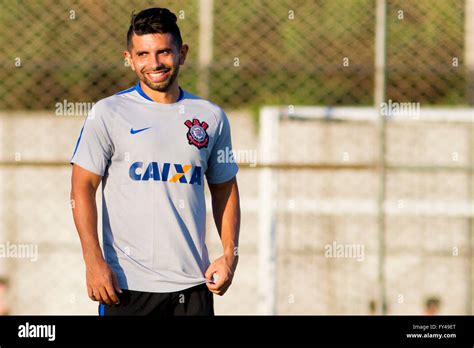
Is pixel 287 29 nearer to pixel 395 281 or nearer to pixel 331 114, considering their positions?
pixel 331 114

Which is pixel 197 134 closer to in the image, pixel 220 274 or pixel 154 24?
pixel 154 24

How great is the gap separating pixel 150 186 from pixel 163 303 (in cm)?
49

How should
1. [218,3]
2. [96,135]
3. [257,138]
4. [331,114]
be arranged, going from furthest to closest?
[257,138] < [218,3] < [331,114] < [96,135]

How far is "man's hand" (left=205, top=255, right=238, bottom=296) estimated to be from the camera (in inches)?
153

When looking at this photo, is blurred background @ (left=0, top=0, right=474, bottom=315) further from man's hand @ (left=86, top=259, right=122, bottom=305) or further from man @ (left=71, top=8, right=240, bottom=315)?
man's hand @ (left=86, top=259, right=122, bottom=305)

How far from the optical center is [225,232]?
4098 mm

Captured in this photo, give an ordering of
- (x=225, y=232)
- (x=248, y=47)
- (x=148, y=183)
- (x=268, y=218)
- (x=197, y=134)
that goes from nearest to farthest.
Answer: (x=148, y=183), (x=197, y=134), (x=225, y=232), (x=268, y=218), (x=248, y=47)

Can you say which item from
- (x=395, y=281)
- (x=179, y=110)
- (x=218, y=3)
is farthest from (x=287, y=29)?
(x=179, y=110)

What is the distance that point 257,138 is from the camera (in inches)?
407

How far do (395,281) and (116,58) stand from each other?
3623mm

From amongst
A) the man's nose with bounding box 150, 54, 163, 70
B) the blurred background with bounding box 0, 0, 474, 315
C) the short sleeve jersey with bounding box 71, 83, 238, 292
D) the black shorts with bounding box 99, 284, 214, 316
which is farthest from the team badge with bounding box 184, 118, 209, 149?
the blurred background with bounding box 0, 0, 474, 315

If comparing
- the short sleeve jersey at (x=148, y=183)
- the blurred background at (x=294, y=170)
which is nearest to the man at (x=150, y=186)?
the short sleeve jersey at (x=148, y=183)

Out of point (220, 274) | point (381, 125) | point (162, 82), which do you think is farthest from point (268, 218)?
point (162, 82)

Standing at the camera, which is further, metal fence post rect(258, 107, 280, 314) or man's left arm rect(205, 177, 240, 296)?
metal fence post rect(258, 107, 280, 314)
